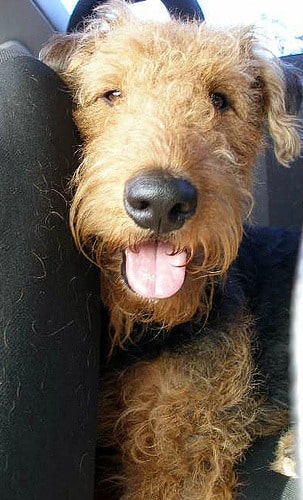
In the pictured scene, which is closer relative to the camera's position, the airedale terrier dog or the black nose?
the black nose

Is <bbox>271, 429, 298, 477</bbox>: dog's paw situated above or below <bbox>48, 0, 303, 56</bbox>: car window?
below

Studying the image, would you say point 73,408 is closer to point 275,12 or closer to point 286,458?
point 286,458

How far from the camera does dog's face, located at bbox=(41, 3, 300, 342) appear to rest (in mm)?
1273

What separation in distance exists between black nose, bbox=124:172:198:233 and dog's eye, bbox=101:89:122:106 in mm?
444

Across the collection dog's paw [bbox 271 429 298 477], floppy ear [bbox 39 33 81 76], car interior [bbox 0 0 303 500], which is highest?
floppy ear [bbox 39 33 81 76]

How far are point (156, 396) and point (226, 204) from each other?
482 millimetres

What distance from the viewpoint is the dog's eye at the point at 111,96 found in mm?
Result: 1626

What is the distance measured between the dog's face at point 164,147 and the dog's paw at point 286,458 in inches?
14.9

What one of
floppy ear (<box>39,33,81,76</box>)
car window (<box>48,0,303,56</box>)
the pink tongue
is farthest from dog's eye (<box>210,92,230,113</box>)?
car window (<box>48,0,303,56</box>)

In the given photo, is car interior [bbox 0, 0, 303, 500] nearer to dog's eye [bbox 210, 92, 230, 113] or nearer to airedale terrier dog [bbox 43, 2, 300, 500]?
airedale terrier dog [bbox 43, 2, 300, 500]

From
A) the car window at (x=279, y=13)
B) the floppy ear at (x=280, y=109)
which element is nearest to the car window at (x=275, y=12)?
the car window at (x=279, y=13)

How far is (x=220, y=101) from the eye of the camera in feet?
5.46

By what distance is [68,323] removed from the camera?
1.22 m

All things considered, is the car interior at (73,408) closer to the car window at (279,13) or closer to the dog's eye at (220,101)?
the car window at (279,13)
